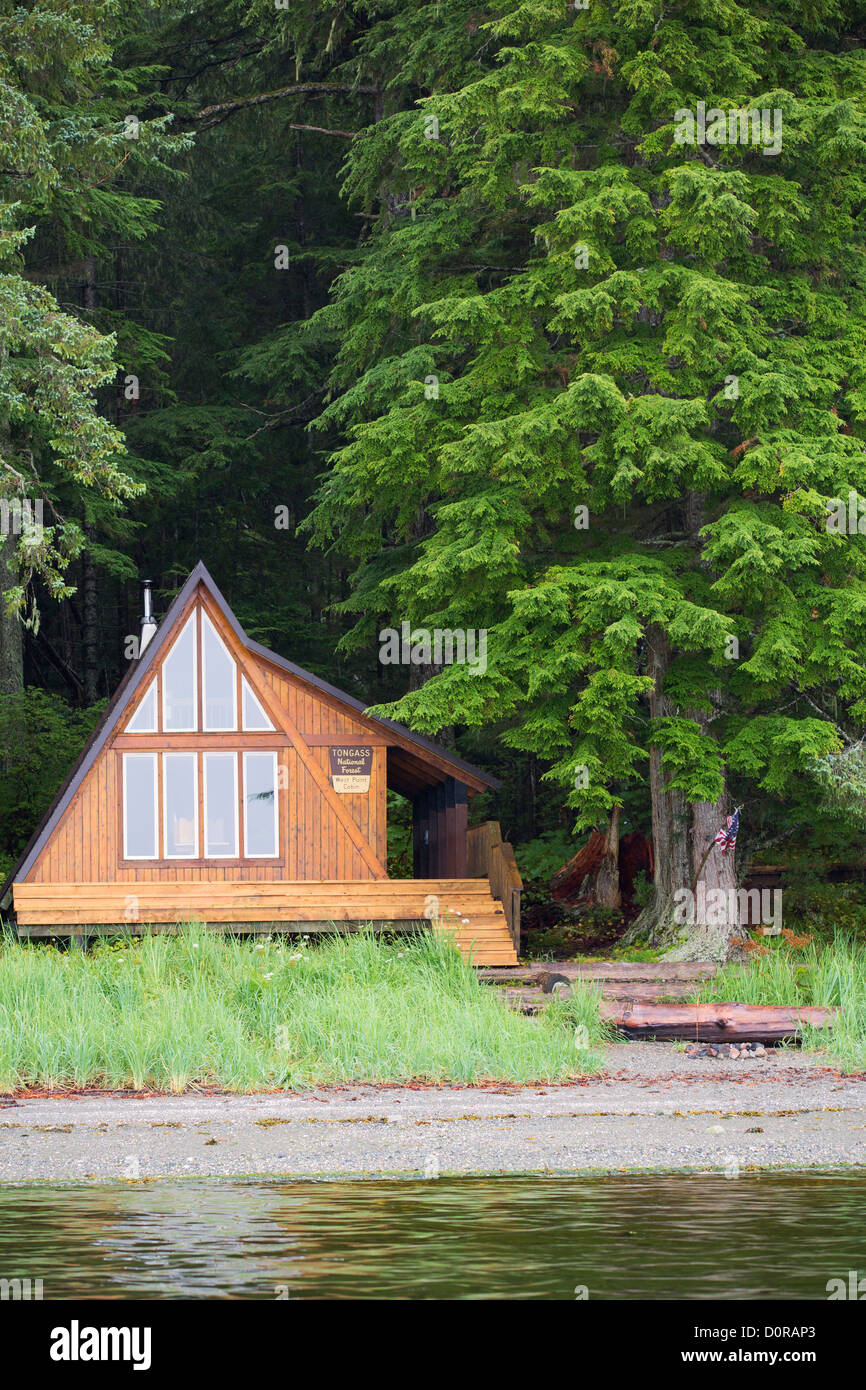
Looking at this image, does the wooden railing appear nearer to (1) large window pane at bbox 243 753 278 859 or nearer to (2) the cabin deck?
(2) the cabin deck

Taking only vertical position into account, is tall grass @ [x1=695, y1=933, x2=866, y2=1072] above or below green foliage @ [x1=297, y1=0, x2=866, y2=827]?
below

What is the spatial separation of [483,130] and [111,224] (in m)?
9.46

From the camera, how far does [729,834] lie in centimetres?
1867

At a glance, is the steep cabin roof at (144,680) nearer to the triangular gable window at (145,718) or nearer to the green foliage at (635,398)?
the triangular gable window at (145,718)

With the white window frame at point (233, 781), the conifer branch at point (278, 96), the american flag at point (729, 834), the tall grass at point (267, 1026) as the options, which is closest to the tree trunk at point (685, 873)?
the american flag at point (729, 834)

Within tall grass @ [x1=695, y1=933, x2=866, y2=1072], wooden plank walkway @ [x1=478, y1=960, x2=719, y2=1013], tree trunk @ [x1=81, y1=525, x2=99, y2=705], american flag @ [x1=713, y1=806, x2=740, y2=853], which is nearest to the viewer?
tall grass @ [x1=695, y1=933, x2=866, y2=1072]

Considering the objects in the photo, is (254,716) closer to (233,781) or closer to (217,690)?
(217,690)

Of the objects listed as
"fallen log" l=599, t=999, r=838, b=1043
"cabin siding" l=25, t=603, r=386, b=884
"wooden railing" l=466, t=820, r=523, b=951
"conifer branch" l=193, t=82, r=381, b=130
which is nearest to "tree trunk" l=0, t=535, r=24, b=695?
"cabin siding" l=25, t=603, r=386, b=884

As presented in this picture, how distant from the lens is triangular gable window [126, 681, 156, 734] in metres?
20.1

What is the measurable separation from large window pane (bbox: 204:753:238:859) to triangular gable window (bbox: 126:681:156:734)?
813 mm

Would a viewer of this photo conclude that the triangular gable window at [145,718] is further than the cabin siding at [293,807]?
Yes

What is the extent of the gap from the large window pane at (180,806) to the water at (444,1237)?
422 inches

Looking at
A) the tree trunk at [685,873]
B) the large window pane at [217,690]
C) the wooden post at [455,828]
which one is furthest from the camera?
the wooden post at [455,828]

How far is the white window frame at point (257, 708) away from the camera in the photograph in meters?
20.3
